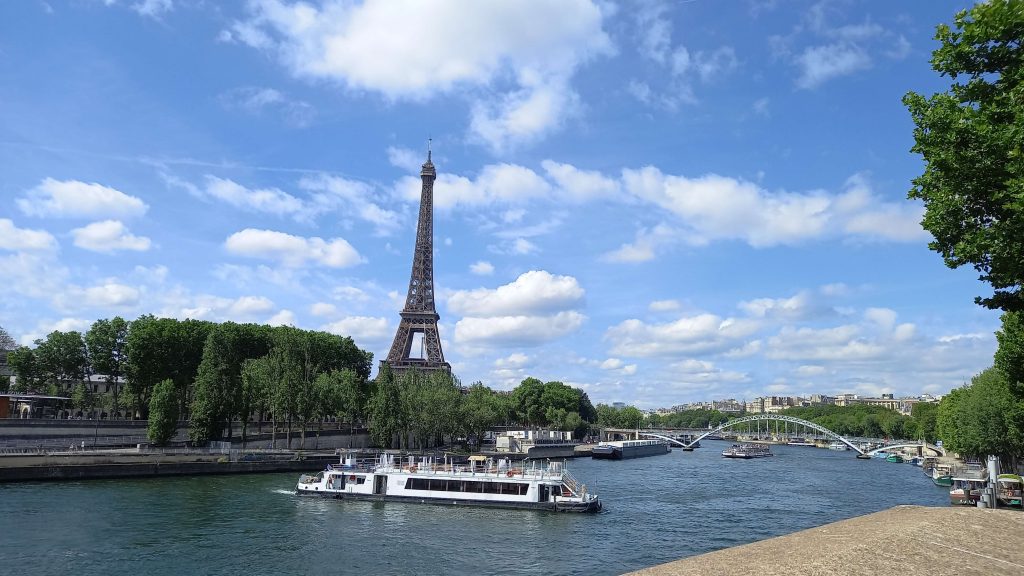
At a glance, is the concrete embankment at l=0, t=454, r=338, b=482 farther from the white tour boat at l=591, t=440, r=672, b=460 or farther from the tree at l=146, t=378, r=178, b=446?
the white tour boat at l=591, t=440, r=672, b=460

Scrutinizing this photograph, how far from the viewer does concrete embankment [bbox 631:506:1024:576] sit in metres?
14.3

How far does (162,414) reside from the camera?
6322cm

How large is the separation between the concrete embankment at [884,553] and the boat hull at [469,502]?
25827mm

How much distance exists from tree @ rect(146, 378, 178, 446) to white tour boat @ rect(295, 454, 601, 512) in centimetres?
2031

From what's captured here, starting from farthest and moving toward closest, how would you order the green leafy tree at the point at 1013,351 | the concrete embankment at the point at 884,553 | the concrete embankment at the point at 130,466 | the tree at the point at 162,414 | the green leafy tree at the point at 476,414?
the green leafy tree at the point at 476,414 → the tree at the point at 162,414 → the concrete embankment at the point at 130,466 → the green leafy tree at the point at 1013,351 → the concrete embankment at the point at 884,553

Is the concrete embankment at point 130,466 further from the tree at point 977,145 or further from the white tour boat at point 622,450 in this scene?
the white tour boat at point 622,450

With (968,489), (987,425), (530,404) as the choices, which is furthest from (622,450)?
(968,489)

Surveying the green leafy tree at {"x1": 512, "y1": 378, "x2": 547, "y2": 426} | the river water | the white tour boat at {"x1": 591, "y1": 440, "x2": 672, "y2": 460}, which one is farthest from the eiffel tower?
the river water

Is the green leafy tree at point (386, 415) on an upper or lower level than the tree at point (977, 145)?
lower

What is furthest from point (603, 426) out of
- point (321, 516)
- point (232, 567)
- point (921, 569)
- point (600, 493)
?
point (921, 569)

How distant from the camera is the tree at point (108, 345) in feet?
269

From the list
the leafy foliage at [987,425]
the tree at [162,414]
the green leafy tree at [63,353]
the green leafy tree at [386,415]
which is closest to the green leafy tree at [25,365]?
the green leafy tree at [63,353]

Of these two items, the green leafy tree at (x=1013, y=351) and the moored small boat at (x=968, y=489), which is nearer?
the green leafy tree at (x=1013, y=351)

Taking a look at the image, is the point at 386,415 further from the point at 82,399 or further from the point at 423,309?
the point at 423,309
